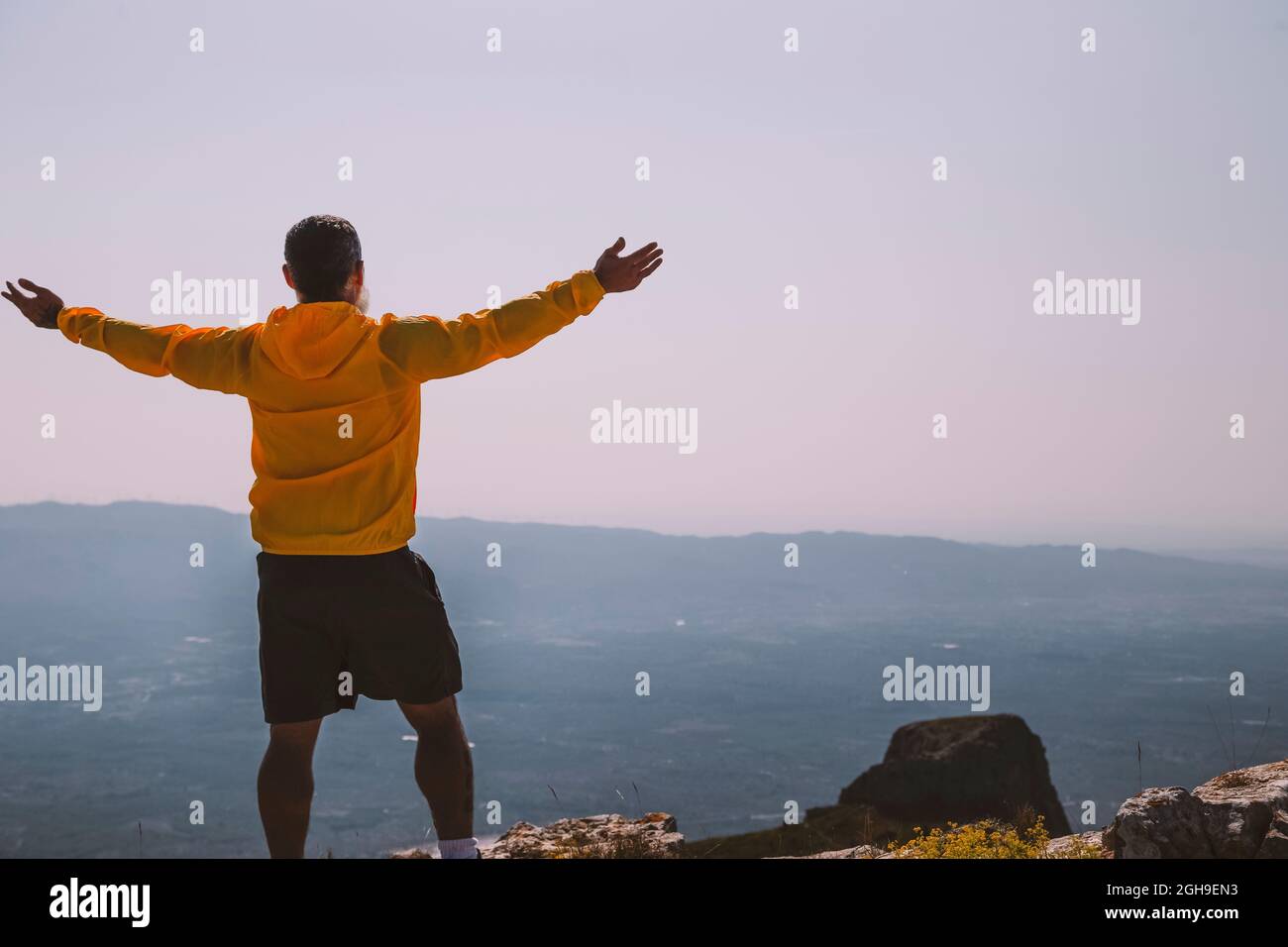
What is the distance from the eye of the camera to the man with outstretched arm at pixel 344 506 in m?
3.46

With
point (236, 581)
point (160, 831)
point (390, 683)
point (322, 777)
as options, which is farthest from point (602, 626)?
point (390, 683)

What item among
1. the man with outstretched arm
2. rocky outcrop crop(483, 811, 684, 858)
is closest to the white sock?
the man with outstretched arm

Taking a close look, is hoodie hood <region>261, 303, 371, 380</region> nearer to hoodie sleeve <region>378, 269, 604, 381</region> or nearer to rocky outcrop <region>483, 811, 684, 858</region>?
hoodie sleeve <region>378, 269, 604, 381</region>

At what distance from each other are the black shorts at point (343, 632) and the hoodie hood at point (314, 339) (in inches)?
25.1

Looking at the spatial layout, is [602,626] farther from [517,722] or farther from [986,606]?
[986,606]

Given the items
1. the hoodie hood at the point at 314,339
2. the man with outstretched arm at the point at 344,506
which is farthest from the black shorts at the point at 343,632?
the hoodie hood at the point at 314,339

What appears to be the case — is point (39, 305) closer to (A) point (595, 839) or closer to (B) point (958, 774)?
(A) point (595, 839)

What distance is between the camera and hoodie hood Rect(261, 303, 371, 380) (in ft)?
11.3

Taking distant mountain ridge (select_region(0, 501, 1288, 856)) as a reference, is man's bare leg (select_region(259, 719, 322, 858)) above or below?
above

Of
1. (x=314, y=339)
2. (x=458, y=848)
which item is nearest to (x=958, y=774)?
(x=458, y=848)

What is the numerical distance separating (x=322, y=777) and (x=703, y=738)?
31572mm

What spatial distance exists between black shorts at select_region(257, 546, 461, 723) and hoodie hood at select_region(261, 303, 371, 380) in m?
0.64

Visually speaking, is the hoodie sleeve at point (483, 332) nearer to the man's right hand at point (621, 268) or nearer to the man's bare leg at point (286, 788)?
the man's right hand at point (621, 268)
